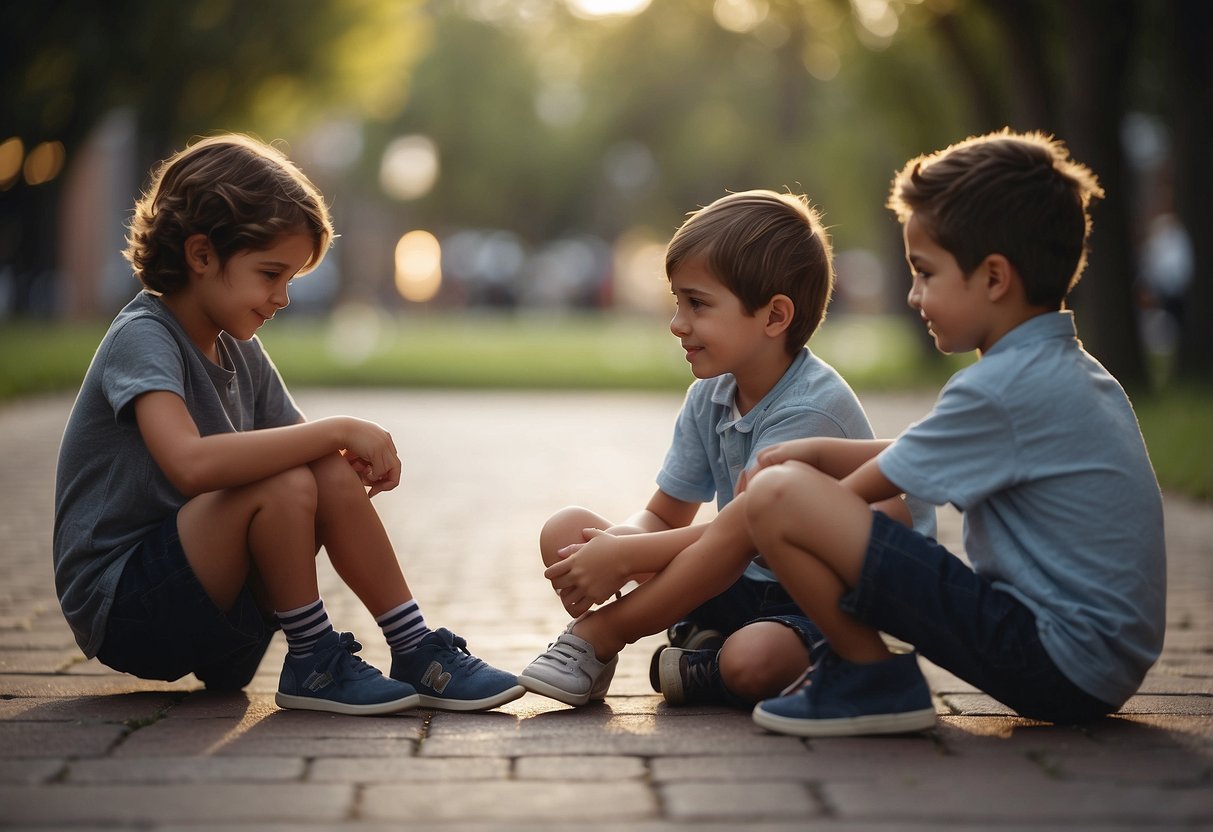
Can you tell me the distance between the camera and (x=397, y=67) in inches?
1148

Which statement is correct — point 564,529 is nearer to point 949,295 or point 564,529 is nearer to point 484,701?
point 484,701

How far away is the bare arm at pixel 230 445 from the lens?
3.21 m

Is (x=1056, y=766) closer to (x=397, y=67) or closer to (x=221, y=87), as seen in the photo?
(x=221, y=87)

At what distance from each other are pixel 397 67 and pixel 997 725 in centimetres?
2731

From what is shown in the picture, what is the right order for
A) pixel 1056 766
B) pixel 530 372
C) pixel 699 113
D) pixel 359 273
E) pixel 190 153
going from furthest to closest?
1. pixel 359 273
2. pixel 699 113
3. pixel 530 372
4. pixel 190 153
5. pixel 1056 766

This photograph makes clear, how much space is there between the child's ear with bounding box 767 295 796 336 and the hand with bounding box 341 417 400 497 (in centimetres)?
94

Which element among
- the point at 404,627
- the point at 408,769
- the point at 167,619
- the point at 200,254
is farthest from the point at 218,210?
the point at 408,769

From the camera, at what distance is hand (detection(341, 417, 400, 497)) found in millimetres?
3320

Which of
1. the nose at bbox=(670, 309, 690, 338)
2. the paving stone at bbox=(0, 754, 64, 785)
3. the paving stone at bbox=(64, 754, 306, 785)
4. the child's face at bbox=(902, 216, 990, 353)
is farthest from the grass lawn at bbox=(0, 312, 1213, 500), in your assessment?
the paving stone at bbox=(0, 754, 64, 785)

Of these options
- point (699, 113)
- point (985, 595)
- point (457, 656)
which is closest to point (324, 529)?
point (457, 656)

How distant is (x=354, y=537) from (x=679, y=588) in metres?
0.73

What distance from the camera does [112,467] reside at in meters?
3.44

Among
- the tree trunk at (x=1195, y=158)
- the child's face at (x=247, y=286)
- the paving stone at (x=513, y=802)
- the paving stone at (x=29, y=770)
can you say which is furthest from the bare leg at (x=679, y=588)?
the tree trunk at (x=1195, y=158)

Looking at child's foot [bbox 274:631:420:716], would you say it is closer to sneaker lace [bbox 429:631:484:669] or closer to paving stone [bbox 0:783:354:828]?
sneaker lace [bbox 429:631:484:669]
